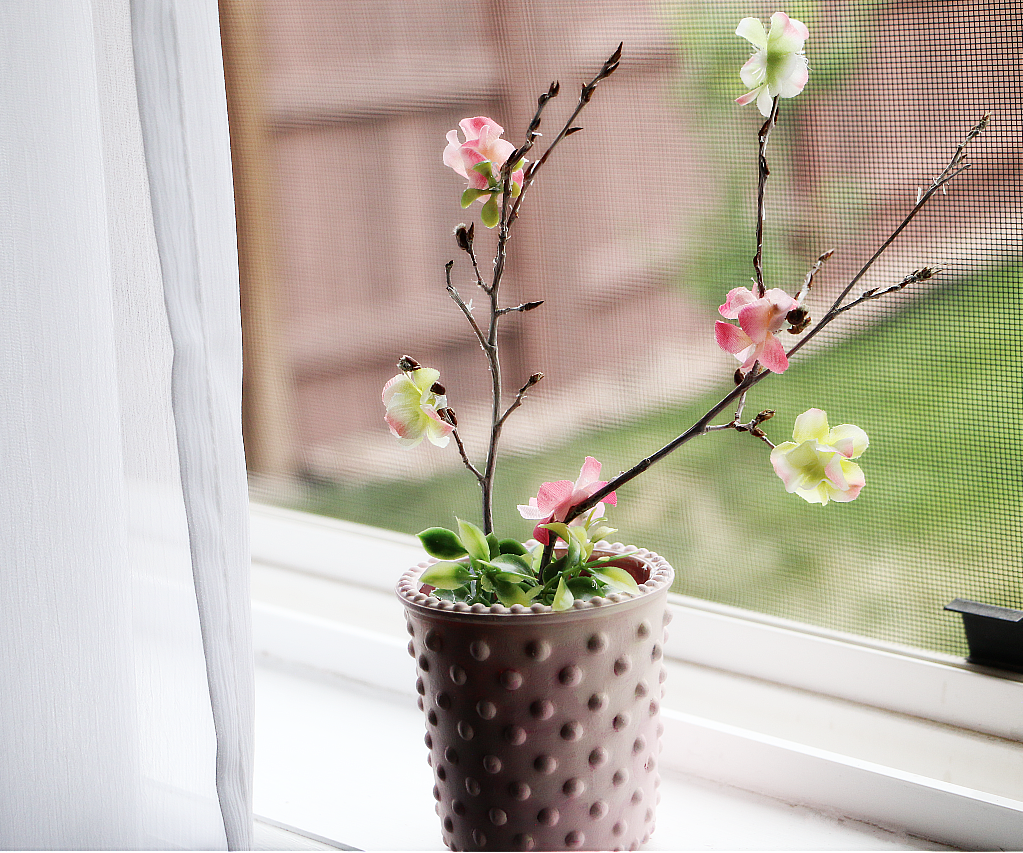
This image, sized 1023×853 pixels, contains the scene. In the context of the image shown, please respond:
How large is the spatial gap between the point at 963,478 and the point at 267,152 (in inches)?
35.8

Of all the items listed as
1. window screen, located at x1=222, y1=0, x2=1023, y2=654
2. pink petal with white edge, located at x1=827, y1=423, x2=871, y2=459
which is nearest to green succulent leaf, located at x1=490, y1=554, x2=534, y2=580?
pink petal with white edge, located at x1=827, y1=423, x2=871, y2=459

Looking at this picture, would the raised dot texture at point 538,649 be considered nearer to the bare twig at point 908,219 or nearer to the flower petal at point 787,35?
the bare twig at point 908,219

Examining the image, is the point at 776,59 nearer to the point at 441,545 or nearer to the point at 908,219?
the point at 908,219

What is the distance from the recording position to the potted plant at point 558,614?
1.87 feet

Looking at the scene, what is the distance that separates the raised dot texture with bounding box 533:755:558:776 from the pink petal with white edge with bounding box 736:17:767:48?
1.56ft

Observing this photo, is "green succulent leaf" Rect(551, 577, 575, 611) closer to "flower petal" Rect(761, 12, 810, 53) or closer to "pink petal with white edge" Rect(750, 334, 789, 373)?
"pink petal with white edge" Rect(750, 334, 789, 373)

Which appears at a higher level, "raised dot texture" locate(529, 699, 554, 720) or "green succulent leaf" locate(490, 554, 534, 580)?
"green succulent leaf" locate(490, 554, 534, 580)

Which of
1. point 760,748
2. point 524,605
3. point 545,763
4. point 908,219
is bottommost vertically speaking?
point 760,748

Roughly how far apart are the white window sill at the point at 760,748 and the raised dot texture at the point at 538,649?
255 millimetres

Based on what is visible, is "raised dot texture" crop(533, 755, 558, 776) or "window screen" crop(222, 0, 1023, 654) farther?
"window screen" crop(222, 0, 1023, 654)

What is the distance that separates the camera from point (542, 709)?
0.58 m

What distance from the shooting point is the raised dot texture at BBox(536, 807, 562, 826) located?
603mm

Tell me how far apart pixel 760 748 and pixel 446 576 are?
0.35 meters

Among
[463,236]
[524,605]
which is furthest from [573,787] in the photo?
[463,236]
